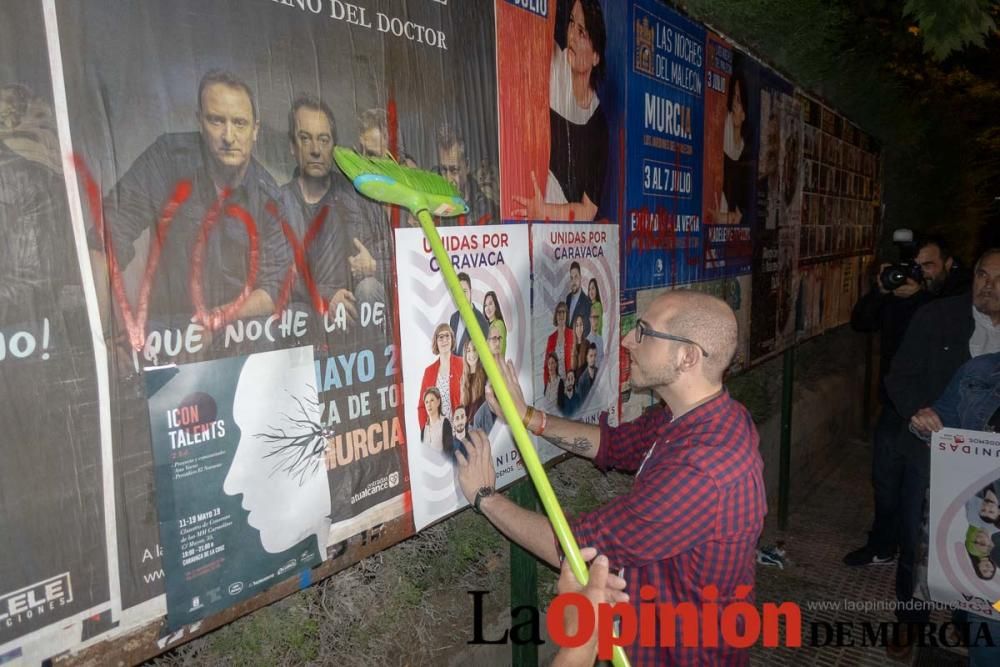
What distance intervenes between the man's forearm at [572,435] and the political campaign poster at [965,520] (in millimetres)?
2084

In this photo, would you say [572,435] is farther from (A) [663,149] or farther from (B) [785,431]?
(B) [785,431]

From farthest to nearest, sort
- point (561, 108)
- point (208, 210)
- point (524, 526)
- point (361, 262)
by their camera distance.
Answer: point (561, 108), point (524, 526), point (361, 262), point (208, 210)

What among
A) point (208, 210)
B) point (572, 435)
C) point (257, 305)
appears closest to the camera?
point (208, 210)

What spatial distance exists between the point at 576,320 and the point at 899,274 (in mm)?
3137

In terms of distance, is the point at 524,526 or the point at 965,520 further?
the point at 965,520

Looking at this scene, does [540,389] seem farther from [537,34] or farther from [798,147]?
[798,147]

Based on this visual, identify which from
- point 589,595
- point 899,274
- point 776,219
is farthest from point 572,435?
point 899,274

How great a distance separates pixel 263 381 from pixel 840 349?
8095mm

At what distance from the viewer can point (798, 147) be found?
16.8 ft

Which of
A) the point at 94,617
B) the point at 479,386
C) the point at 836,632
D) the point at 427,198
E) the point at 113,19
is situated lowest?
the point at 836,632

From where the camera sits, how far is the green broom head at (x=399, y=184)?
153cm

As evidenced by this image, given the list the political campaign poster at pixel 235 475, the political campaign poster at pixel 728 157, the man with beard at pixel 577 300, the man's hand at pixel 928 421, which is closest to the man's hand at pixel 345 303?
the political campaign poster at pixel 235 475

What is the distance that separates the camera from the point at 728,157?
12.8 feet

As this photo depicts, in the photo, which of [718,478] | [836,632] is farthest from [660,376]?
[836,632]
